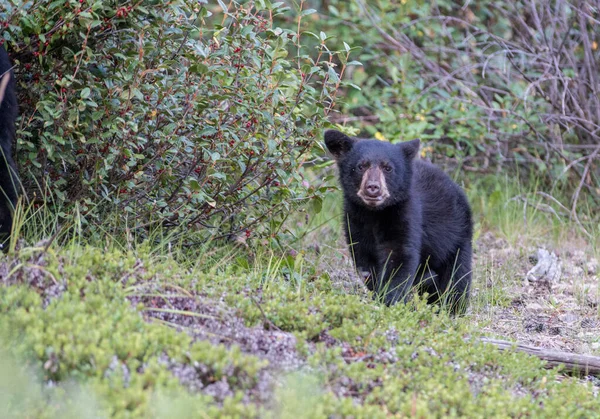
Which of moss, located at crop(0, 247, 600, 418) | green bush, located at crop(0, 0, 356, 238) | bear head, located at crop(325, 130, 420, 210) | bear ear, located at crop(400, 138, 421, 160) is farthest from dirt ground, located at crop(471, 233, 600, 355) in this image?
green bush, located at crop(0, 0, 356, 238)

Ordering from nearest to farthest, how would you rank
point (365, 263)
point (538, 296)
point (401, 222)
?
1. point (401, 222)
2. point (365, 263)
3. point (538, 296)

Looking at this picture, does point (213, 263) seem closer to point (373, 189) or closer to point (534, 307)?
point (373, 189)

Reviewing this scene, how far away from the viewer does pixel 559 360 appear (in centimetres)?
406

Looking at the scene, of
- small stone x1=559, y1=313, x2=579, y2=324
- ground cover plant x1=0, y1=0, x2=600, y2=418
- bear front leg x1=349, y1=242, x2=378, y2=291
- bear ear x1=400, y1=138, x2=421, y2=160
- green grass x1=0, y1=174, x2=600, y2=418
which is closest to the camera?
green grass x1=0, y1=174, x2=600, y2=418

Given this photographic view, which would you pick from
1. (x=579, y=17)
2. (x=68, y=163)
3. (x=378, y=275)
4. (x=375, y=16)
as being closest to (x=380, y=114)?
(x=375, y=16)

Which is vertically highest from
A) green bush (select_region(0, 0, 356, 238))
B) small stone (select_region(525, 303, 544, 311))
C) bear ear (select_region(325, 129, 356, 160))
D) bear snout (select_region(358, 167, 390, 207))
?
green bush (select_region(0, 0, 356, 238))

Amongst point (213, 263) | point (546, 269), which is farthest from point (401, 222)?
point (546, 269)

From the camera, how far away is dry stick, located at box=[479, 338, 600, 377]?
4.05 metres

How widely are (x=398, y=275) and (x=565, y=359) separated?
1254 millimetres

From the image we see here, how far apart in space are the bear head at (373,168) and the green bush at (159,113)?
0.91 ft

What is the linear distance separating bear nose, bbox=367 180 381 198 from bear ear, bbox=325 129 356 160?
45 centimetres

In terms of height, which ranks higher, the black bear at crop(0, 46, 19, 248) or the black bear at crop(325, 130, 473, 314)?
the black bear at crop(0, 46, 19, 248)

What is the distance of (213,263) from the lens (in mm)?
4988

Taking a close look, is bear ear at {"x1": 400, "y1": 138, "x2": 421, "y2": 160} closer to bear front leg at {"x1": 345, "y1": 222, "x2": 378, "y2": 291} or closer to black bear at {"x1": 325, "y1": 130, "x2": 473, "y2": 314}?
black bear at {"x1": 325, "y1": 130, "x2": 473, "y2": 314}
